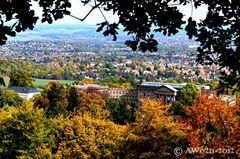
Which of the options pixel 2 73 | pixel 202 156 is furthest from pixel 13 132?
pixel 2 73

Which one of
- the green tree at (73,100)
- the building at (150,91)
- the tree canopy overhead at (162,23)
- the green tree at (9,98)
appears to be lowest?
the building at (150,91)

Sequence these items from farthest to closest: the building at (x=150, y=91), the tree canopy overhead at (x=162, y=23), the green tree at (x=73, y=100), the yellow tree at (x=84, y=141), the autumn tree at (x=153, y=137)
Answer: the building at (x=150, y=91)
the green tree at (x=73, y=100)
the yellow tree at (x=84, y=141)
the autumn tree at (x=153, y=137)
the tree canopy overhead at (x=162, y=23)

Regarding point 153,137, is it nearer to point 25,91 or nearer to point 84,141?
point 84,141

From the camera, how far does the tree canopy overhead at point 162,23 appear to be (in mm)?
4324

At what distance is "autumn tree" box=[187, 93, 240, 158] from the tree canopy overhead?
11099mm

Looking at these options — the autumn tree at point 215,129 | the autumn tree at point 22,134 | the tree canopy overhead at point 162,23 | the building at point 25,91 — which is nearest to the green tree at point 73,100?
the building at point 25,91

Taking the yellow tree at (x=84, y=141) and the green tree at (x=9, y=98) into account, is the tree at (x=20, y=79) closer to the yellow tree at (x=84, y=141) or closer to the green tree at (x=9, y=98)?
the green tree at (x=9, y=98)

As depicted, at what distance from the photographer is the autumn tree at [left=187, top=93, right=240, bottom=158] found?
15.6m

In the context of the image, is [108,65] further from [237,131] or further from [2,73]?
[237,131]

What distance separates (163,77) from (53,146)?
122211mm

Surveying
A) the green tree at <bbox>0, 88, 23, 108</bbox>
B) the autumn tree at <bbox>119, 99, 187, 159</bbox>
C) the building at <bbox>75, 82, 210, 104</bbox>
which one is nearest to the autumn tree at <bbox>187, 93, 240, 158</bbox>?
the autumn tree at <bbox>119, 99, 187, 159</bbox>

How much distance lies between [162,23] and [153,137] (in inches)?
543

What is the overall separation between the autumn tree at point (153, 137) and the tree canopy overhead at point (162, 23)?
508 inches

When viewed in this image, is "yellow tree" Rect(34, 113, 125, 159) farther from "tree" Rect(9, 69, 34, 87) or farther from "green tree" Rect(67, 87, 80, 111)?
"tree" Rect(9, 69, 34, 87)
